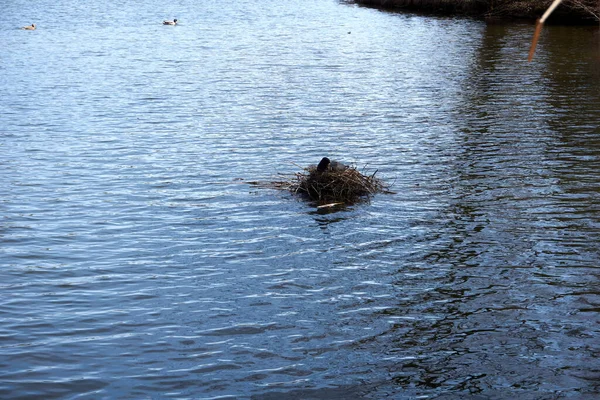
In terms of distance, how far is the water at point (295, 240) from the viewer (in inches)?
311

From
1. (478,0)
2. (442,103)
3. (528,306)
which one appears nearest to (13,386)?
(528,306)

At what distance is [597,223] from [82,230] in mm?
8283

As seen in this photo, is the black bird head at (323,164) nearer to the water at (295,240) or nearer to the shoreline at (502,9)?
the water at (295,240)

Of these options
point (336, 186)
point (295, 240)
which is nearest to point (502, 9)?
point (336, 186)

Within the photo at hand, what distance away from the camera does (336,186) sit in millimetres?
13742

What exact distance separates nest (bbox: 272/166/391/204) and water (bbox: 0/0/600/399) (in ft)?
1.21

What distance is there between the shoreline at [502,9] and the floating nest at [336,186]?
28194 millimetres

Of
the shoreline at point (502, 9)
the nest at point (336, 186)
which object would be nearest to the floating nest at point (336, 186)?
the nest at point (336, 186)

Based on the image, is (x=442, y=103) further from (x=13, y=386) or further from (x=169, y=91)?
(x=13, y=386)

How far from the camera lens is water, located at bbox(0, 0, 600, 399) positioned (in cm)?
789

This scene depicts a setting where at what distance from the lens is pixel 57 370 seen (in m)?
7.86

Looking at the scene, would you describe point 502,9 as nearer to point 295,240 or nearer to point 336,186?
point 336,186

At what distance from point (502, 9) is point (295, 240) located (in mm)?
37987

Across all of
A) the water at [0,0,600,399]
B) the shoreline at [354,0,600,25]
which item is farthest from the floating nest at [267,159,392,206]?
the shoreline at [354,0,600,25]
